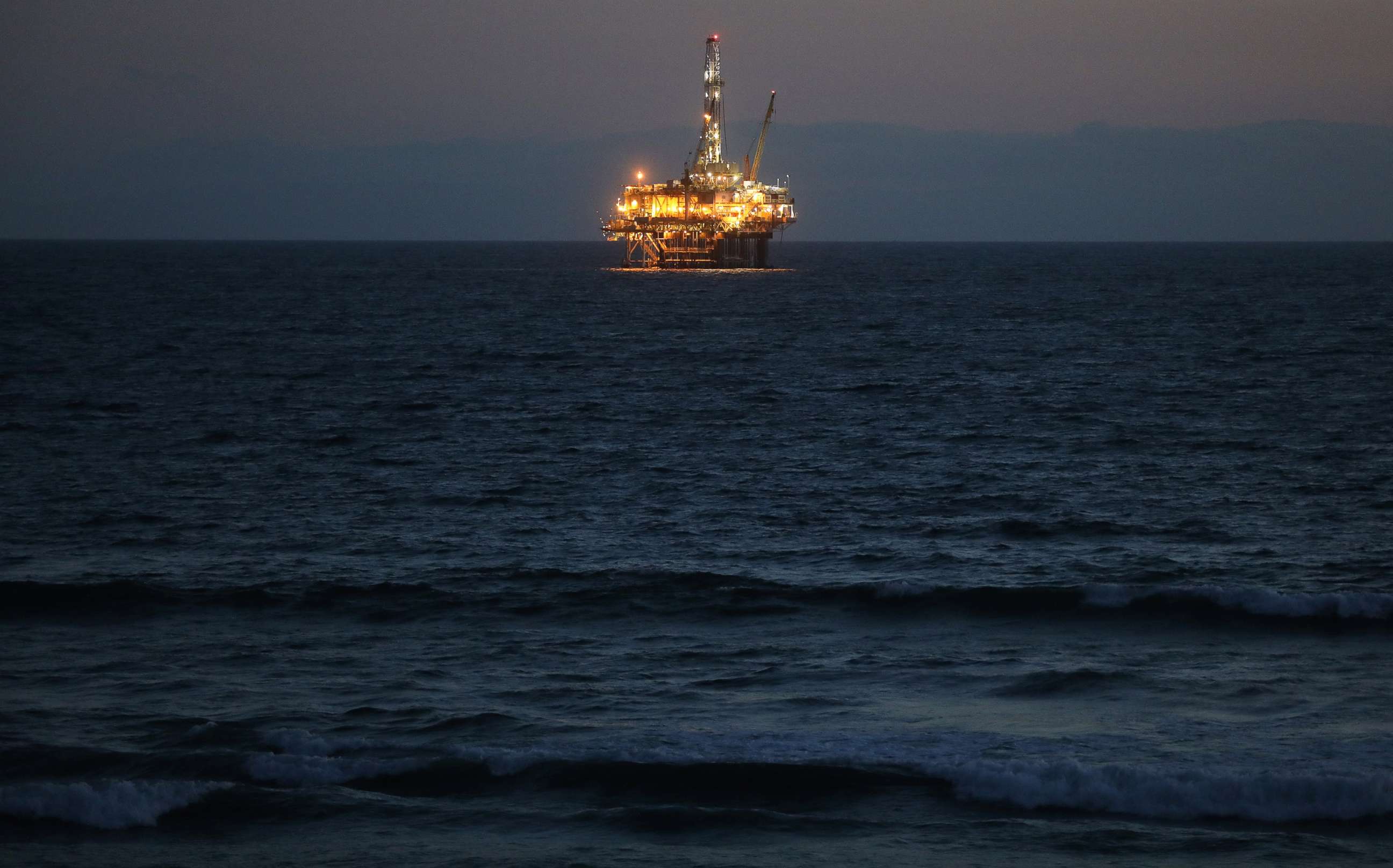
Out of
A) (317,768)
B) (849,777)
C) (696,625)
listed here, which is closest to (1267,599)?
(696,625)

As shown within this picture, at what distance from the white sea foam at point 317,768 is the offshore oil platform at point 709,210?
14260 centimetres

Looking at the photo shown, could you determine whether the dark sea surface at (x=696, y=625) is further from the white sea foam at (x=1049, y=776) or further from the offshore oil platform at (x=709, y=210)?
the offshore oil platform at (x=709, y=210)

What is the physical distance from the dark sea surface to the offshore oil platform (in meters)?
108

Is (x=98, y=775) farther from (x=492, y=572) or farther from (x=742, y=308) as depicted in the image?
(x=742, y=308)

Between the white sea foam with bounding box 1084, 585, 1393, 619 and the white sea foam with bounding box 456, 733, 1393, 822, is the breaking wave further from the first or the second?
the white sea foam with bounding box 1084, 585, 1393, 619

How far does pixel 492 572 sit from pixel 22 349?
158ft

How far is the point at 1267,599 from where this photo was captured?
22.4m

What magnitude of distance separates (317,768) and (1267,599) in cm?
1487

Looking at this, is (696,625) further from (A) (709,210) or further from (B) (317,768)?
(A) (709,210)

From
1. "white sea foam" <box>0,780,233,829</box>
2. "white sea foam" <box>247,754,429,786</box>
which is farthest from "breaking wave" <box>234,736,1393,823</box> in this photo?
"white sea foam" <box>0,780,233,829</box>

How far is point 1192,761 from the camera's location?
624 inches

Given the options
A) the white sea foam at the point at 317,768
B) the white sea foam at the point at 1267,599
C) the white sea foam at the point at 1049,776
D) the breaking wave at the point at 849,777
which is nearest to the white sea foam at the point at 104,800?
the white sea foam at the point at 317,768

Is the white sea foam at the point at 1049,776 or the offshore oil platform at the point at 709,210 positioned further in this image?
the offshore oil platform at the point at 709,210

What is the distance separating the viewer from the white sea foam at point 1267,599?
21.9 metres
